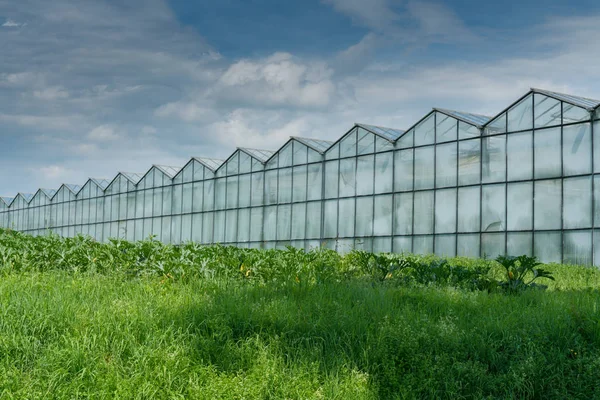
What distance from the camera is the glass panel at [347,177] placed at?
28062 mm

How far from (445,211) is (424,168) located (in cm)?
198

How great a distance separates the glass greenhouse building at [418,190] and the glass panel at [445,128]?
4 cm

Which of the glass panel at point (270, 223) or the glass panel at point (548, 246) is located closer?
the glass panel at point (548, 246)

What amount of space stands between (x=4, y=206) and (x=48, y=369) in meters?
49.9

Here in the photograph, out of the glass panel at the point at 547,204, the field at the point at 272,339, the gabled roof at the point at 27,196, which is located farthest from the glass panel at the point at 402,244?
the gabled roof at the point at 27,196

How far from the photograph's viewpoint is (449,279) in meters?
10.6

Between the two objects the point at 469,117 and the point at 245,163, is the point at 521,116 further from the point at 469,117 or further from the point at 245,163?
the point at 245,163

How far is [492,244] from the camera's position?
76.5 feet

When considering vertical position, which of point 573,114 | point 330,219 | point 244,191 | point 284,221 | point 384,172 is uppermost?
point 573,114

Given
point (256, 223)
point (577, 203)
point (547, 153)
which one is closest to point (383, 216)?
point (547, 153)

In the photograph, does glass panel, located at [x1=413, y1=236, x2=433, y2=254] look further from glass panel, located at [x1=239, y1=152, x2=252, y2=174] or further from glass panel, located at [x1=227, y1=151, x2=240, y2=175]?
glass panel, located at [x1=227, y1=151, x2=240, y2=175]

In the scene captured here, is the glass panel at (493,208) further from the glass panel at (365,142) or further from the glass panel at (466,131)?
the glass panel at (365,142)

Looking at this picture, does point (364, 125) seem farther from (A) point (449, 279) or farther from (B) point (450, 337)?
(B) point (450, 337)

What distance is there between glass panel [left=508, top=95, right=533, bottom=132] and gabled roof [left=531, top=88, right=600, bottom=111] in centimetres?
51
